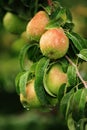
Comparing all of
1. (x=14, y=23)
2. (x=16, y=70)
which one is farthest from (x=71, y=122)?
(x=16, y=70)

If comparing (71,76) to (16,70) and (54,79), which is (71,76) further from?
(16,70)

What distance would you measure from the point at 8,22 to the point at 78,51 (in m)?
0.55

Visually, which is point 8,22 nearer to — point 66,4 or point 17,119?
point 66,4

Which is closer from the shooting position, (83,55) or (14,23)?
(83,55)

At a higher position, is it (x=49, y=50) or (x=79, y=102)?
(x=49, y=50)

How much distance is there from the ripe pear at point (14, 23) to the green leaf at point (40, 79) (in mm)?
489

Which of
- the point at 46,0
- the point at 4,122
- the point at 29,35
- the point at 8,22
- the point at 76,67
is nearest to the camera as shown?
the point at 76,67

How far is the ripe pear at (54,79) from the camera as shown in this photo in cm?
165

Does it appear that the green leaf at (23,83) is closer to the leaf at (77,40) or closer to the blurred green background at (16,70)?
the leaf at (77,40)

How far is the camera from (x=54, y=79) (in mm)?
1656

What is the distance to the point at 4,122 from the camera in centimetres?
369

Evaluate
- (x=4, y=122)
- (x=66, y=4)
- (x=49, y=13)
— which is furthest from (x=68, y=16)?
(x=4, y=122)

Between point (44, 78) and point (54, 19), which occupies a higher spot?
point (54, 19)

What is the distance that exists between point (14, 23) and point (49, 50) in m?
0.56
